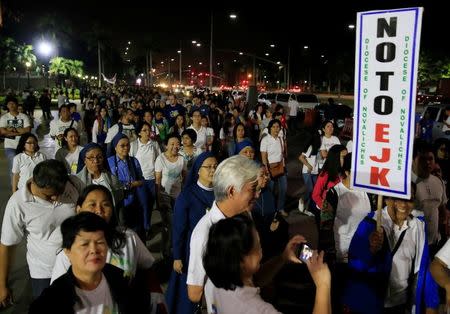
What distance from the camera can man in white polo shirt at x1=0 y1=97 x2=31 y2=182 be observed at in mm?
8898

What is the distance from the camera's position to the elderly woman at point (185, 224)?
411cm

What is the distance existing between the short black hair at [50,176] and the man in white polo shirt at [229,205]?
1335 mm

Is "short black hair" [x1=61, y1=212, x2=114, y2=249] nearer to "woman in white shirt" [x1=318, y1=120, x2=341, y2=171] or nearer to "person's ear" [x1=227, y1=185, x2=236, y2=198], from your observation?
"person's ear" [x1=227, y1=185, x2=236, y2=198]

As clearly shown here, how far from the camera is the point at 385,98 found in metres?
3.64

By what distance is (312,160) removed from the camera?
8516 millimetres

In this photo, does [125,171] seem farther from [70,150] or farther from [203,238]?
[203,238]

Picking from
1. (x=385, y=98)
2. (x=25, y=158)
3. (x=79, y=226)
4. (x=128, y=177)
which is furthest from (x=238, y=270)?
(x=25, y=158)

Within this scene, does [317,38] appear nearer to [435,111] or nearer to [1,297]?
[435,111]

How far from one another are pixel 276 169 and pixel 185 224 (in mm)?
4674

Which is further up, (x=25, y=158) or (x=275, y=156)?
(x=25, y=158)

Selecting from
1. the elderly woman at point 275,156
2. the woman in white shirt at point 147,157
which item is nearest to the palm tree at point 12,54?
the woman in white shirt at point 147,157

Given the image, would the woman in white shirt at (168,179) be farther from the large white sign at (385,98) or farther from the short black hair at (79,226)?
the short black hair at (79,226)

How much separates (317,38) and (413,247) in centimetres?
5175

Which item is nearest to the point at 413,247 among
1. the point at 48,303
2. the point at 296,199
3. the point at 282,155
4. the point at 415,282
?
the point at 415,282
